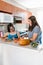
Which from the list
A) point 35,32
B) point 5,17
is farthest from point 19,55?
point 5,17

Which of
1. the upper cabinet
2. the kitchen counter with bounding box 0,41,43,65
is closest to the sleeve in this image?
the kitchen counter with bounding box 0,41,43,65

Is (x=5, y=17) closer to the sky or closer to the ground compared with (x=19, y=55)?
closer to the sky

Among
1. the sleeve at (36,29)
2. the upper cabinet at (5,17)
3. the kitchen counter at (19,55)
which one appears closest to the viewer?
the kitchen counter at (19,55)

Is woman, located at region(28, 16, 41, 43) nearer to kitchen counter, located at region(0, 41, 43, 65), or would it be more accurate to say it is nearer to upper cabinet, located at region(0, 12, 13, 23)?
kitchen counter, located at region(0, 41, 43, 65)

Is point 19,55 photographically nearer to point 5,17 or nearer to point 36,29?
point 36,29

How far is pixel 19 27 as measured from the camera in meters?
2.02

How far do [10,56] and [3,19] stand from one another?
1163mm

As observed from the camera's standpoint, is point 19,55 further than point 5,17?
No

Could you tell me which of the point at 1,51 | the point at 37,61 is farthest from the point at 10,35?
the point at 37,61

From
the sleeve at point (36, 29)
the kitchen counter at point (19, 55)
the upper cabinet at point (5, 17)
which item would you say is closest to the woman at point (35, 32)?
the sleeve at point (36, 29)

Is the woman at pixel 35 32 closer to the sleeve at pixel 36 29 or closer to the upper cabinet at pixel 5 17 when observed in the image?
the sleeve at pixel 36 29

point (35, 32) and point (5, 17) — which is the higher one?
A: point (5, 17)

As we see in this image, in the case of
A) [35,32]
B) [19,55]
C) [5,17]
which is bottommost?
[19,55]

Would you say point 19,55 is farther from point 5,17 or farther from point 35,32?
point 5,17
